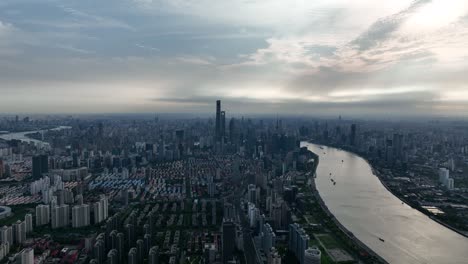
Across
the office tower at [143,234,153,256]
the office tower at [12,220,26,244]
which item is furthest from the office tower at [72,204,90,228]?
the office tower at [143,234,153,256]

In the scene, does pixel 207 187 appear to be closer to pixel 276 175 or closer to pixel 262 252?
pixel 276 175

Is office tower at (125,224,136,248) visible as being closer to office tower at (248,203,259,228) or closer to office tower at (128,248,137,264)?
office tower at (128,248,137,264)

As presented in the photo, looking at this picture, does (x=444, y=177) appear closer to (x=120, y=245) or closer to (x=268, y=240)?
(x=268, y=240)

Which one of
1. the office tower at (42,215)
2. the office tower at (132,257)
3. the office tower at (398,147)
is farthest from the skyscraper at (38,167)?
the office tower at (398,147)

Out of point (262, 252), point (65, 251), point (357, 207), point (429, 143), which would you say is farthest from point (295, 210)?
point (429, 143)

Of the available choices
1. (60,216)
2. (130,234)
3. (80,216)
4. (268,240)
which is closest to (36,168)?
(60,216)

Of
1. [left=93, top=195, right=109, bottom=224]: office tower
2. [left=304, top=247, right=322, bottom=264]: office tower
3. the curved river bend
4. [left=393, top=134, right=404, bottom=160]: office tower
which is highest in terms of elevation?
[left=393, top=134, right=404, bottom=160]: office tower

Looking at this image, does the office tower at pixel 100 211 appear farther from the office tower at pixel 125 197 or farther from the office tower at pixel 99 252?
the office tower at pixel 99 252
